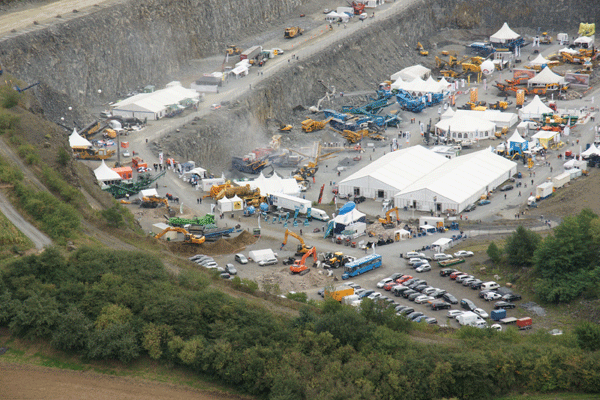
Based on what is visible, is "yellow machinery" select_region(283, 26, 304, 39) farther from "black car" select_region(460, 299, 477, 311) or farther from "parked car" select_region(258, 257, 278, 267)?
"black car" select_region(460, 299, 477, 311)

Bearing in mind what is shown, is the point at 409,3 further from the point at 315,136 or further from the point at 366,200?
the point at 366,200

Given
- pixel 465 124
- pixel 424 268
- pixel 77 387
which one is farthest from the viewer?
pixel 465 124

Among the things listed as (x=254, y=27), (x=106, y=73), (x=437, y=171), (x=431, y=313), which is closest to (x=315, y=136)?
(x=437, y=171)

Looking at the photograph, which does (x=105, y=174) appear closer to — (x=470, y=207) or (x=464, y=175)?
(x=470, y=207)

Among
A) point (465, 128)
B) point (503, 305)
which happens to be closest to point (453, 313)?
point (503, 305)

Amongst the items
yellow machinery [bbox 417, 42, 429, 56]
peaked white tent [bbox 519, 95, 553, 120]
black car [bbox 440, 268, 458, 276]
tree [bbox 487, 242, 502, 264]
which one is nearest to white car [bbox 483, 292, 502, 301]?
black car [bbox 440, 268, 458, 276]
